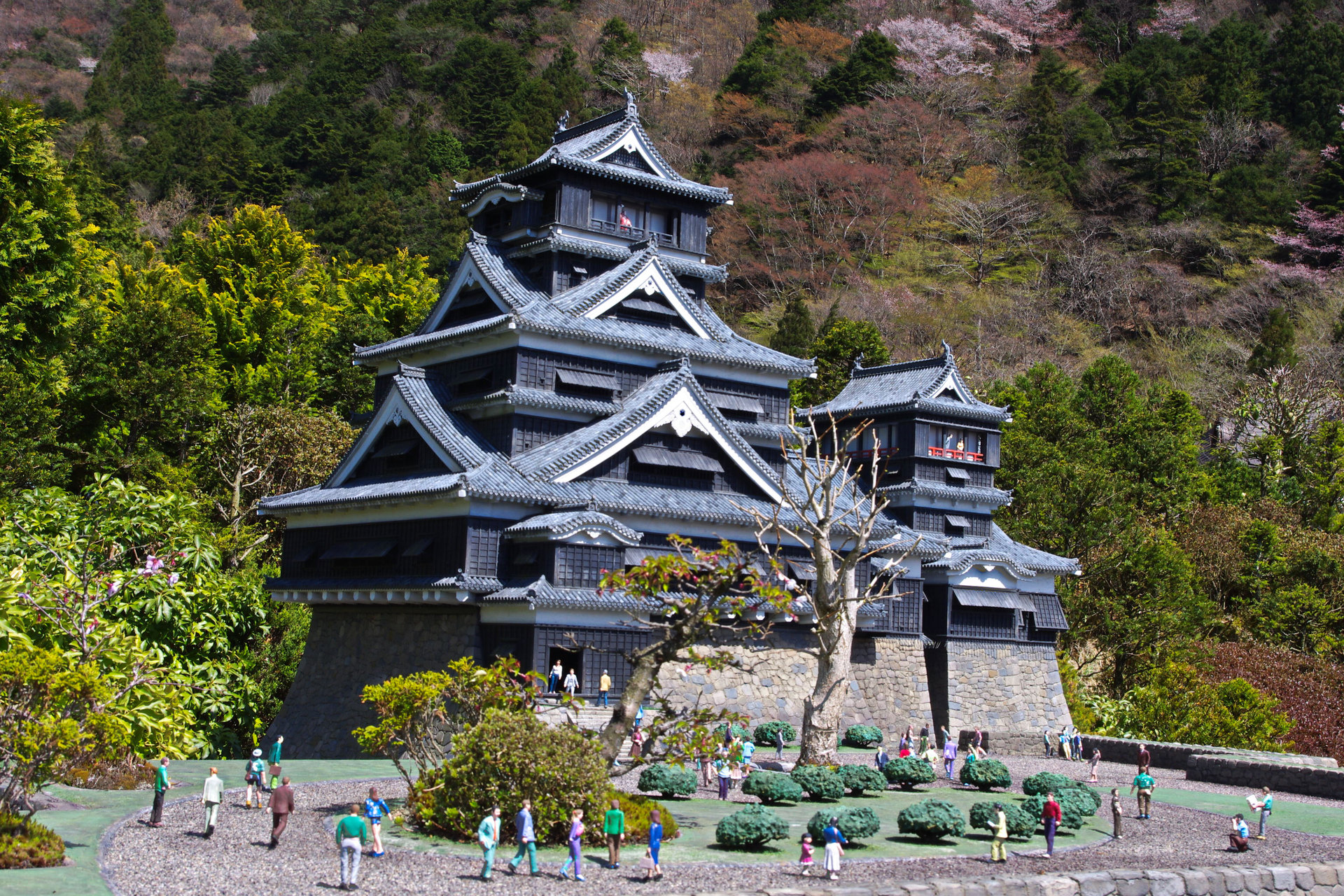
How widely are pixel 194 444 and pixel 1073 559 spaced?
36.9m

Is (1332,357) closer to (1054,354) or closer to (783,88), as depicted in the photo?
(1054,354)

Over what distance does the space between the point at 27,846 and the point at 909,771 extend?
66.9 ft

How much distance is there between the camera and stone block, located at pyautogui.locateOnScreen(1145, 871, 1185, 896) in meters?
21.8

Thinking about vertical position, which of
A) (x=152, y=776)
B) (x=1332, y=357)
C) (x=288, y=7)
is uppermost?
(x=288, y=7)

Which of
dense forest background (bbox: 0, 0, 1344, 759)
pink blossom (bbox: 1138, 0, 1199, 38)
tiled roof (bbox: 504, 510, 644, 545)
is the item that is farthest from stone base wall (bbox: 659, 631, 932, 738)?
pink blossom (bbox: 1138, 0, 1199, 38)

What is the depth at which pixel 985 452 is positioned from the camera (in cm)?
5131

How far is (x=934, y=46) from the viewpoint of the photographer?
106 metres

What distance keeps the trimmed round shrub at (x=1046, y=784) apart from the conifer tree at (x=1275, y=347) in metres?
50.2

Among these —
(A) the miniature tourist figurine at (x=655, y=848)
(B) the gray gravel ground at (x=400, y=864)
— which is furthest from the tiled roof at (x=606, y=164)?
(A) the miniature tourist figurine at (x=655, y=848)

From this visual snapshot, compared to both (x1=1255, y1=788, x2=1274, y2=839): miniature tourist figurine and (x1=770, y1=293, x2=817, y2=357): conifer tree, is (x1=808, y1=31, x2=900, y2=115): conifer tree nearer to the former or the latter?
(x1=770, y1=293, x2=817, y2=357): conifer tree

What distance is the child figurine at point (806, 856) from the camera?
2056 cm

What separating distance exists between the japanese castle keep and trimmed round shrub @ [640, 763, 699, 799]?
4.67 m

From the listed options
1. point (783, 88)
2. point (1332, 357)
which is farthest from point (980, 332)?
point (783, 88)

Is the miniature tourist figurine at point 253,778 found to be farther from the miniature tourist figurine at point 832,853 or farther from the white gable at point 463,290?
the white gable at point 463,290
